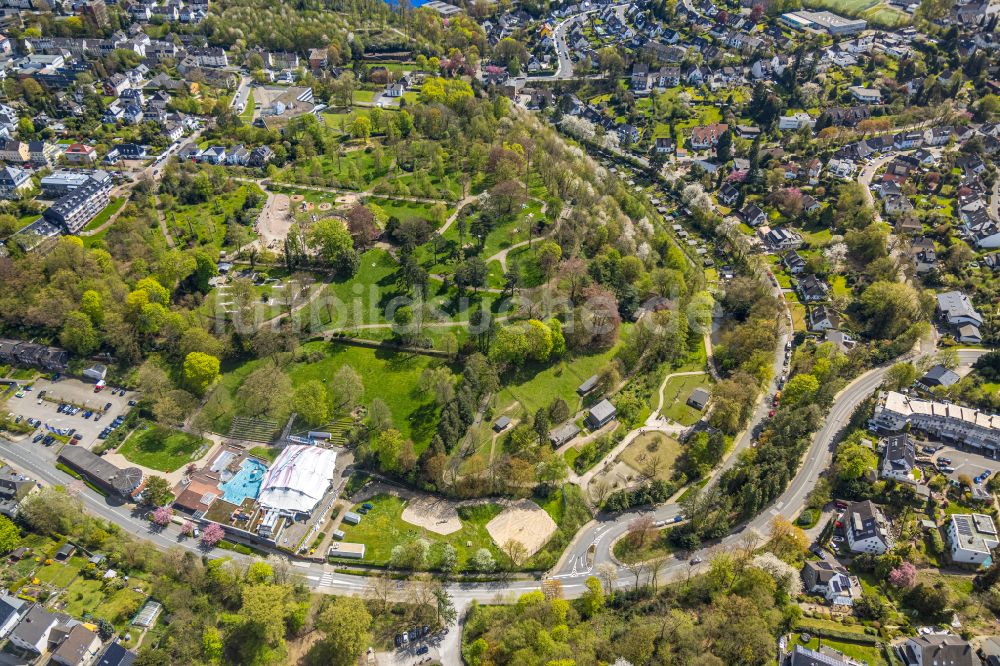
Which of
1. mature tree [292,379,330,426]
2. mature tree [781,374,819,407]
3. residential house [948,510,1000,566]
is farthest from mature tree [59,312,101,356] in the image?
residential house [948,510,1000,566]

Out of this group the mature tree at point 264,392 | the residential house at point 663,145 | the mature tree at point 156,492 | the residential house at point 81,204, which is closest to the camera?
the mature tree at point 156,492

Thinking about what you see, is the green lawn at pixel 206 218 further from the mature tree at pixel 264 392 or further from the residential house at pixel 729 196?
the residential house at pixel 729 196

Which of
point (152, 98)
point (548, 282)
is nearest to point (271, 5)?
point (152, 98)

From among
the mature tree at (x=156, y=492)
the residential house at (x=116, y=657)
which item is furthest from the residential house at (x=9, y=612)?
the mature tree at (x=156, y=492)

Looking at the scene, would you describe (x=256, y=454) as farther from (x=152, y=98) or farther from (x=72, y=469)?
(x=152, y=98)

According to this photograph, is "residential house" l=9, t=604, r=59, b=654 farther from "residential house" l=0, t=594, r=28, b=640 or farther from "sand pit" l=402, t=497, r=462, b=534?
"sand pit" l=402, t=497, r=462, b=534

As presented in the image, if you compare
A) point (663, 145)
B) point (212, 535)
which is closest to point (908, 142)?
point (663, 145)
